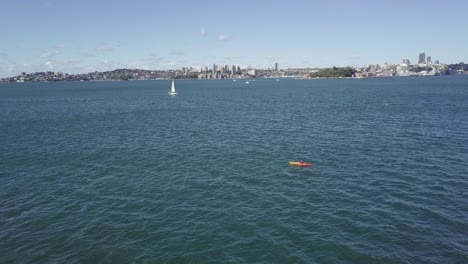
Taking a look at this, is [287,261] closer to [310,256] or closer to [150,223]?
[310,256]

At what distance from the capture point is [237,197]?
38.4 m

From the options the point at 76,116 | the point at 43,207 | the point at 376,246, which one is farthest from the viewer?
the point at 76,116

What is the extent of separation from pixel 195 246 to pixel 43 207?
1845 centimetres

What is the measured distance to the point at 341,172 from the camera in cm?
4569

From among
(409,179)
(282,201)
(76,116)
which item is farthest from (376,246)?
(76,116)

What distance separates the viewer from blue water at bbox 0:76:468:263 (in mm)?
27609

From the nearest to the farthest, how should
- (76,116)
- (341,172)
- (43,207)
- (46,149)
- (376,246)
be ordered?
(376,246) → (43,207) → (341,172) → (46,149) → (76,116)

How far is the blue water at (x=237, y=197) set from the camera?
2761 cm

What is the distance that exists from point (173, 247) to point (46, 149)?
4470 cm

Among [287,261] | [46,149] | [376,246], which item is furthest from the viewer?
[46,149]

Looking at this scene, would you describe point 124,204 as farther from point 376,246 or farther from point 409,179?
point 409,179

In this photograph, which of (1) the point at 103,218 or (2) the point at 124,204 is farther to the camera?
(2) the point at 124,204

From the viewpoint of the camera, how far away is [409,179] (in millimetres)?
42688

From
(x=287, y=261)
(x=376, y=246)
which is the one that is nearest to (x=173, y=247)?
(x=287, y=261)
